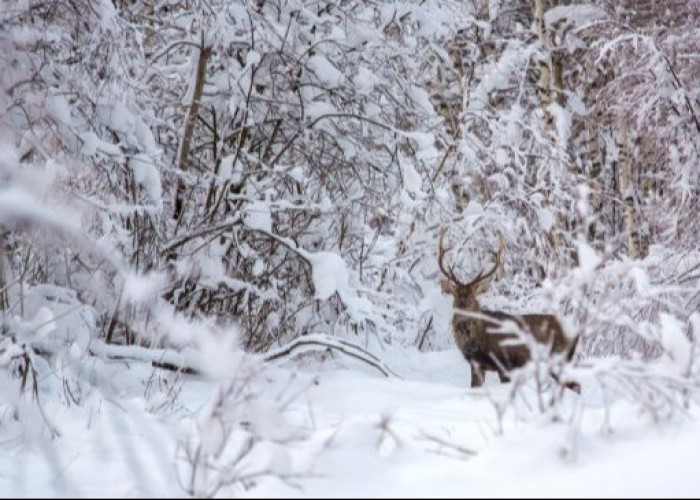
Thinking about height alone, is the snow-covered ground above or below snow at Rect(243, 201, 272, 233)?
below

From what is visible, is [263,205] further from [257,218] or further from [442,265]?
[442,265]

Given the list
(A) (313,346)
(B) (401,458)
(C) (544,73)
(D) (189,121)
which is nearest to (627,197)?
(C) (544,73)

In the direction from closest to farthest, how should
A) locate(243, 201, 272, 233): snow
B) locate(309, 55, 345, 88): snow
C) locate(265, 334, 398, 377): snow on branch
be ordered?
locate(265, 334, 398, 377): snow on branch → locate(243, 201, 272, 233): snow → locate(309, 55, 345, 88): snow

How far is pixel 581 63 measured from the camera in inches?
551

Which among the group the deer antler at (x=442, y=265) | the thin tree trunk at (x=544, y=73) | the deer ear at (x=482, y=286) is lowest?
the deer ear at (x=482, y=286)

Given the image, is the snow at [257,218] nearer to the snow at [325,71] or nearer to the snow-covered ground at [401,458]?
the snow at [325,71]

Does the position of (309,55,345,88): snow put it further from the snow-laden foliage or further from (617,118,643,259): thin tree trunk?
(617,118,643,259): thin tree trunk

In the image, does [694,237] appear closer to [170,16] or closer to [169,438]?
[170,16]

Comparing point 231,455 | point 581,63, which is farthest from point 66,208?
point 581,63

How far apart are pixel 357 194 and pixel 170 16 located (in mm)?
2012

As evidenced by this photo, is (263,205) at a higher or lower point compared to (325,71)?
lower

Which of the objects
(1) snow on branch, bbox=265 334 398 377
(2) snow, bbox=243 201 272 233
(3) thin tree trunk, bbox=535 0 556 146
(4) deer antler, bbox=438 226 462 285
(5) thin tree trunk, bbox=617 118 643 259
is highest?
(3) thin tree trunk, bbox=535 0 556 146

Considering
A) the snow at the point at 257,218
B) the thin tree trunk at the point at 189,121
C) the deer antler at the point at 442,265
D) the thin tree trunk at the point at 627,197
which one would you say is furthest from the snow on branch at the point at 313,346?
the thin tree trunk at the point at 627,197

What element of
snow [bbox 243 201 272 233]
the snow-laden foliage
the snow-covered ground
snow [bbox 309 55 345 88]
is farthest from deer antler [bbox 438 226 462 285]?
the snow-covered ground
